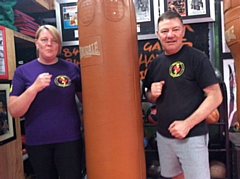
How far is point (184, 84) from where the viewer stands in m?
1.36

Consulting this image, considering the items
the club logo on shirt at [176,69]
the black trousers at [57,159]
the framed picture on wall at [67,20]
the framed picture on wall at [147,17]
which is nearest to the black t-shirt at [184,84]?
the club logo on shirt at [176,69]

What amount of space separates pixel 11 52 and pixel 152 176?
5.44 ft

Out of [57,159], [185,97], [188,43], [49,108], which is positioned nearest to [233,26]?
[185,97]

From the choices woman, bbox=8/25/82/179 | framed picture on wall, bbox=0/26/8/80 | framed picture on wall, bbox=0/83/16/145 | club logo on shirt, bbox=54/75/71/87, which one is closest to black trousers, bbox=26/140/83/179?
woman, bbox=8/25/82/179

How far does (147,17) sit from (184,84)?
137 cm

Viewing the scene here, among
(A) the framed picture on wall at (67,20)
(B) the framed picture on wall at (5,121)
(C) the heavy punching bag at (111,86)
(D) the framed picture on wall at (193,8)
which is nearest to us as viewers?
(C) the heavy punching bag at (111,86)

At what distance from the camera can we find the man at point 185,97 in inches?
51.5

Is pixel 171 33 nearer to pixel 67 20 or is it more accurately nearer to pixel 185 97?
pixel 185 97

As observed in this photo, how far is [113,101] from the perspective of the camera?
128 cm

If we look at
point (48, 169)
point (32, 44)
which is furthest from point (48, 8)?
point (48, 169)

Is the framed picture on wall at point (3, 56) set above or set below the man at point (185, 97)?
above

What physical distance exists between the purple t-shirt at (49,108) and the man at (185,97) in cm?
53

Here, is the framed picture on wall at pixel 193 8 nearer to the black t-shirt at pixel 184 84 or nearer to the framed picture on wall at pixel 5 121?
the black t-shirt at pixel 184 84

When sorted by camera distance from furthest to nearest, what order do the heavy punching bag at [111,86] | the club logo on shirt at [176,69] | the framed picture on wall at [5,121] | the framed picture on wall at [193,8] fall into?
the framed picture on wall at [193,8] → the framed picture on wall at [5,121] → the club logo on shirt at [176,69] → the heavy punching bag at [111,86]
